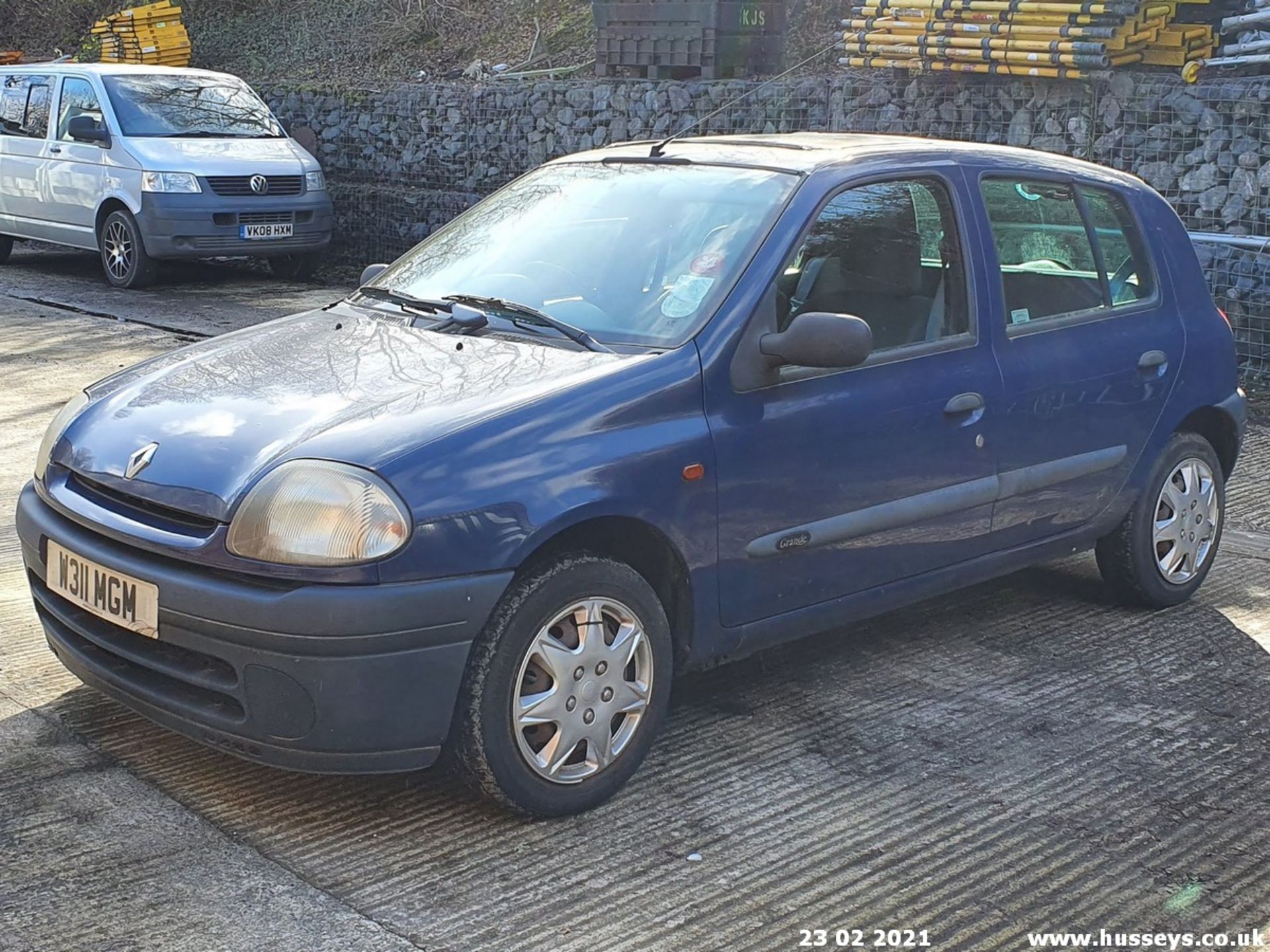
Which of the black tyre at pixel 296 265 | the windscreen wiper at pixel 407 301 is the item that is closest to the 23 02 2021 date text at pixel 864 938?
the windscreen wiper at pixel 407 301

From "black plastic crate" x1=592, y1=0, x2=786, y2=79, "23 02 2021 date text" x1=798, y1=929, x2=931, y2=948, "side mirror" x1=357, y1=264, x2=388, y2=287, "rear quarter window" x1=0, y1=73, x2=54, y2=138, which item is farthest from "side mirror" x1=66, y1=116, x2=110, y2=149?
"23 02 2021 date text" x1=798, y1=929, x2=931, y2=948

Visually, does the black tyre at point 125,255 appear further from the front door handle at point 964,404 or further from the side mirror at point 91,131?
the front door handle at point 964,404

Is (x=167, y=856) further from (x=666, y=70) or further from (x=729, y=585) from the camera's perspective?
(x=666, y=70)

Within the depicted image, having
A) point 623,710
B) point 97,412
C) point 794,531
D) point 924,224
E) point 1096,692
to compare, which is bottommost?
point 1096,692

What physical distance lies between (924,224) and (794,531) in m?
1.16

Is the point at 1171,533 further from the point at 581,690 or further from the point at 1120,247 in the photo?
the point at 581,690

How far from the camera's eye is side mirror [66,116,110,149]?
43.6 feet

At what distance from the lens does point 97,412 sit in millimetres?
4137

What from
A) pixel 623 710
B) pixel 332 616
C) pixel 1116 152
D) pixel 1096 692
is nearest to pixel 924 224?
pixel 1096 692

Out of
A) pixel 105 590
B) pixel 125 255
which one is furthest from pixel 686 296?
pixel 125 255

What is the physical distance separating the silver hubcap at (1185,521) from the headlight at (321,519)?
10.5ft

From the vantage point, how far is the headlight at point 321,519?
3451 millimetres

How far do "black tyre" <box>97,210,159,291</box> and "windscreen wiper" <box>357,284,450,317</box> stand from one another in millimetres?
8788

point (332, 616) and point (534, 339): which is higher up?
point (534, 339)
